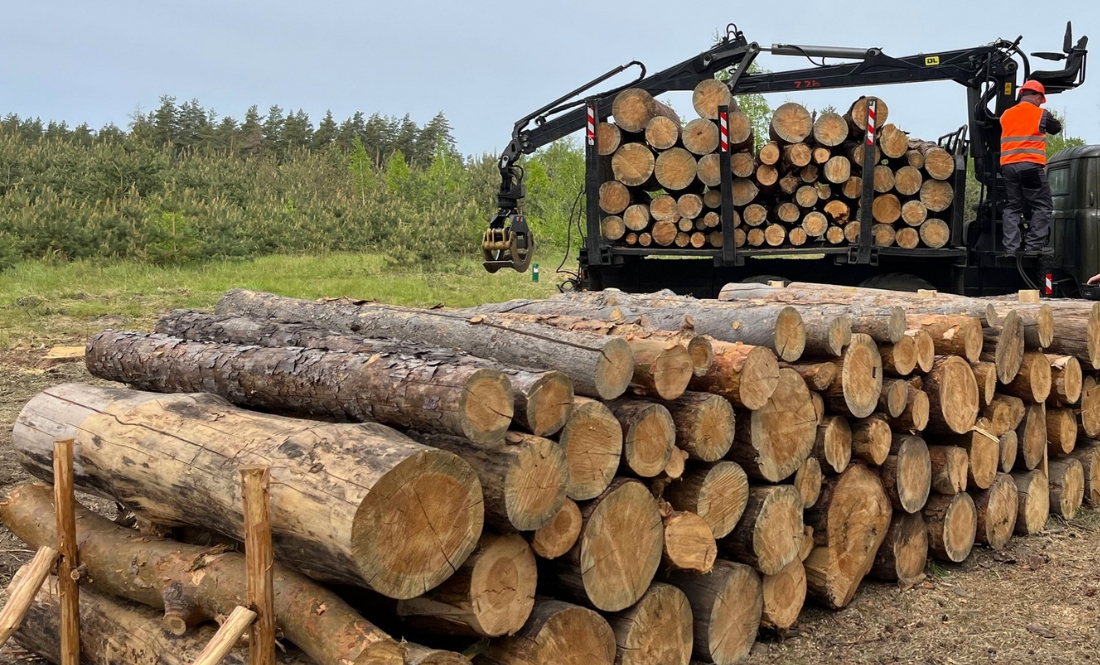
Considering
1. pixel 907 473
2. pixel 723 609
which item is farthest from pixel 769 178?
pixel 723 609

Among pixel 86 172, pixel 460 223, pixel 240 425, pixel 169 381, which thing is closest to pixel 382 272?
pixel 460 223

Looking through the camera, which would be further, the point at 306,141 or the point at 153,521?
the point at 306,141

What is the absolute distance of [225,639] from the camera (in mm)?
2580

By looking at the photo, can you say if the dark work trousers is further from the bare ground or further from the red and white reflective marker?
the bare ground

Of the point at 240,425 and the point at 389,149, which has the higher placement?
the point at 389,149

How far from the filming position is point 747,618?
3.81 m

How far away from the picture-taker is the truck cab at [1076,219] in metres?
8.52

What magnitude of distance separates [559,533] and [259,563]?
965mm

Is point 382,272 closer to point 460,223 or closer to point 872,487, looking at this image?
point 460,223

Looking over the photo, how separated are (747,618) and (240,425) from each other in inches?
85.3

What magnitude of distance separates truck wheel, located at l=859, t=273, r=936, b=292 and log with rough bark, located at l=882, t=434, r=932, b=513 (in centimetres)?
468

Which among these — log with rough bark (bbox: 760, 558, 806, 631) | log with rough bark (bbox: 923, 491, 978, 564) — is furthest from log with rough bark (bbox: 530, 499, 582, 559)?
log with rough bark (bbox: 923, 491, 978, 564)

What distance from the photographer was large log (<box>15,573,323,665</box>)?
2.93m

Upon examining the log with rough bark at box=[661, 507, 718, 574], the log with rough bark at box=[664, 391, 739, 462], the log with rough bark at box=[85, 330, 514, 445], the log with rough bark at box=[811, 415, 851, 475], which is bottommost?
the log with rough bark at box=[661, 507, 718, 574]
